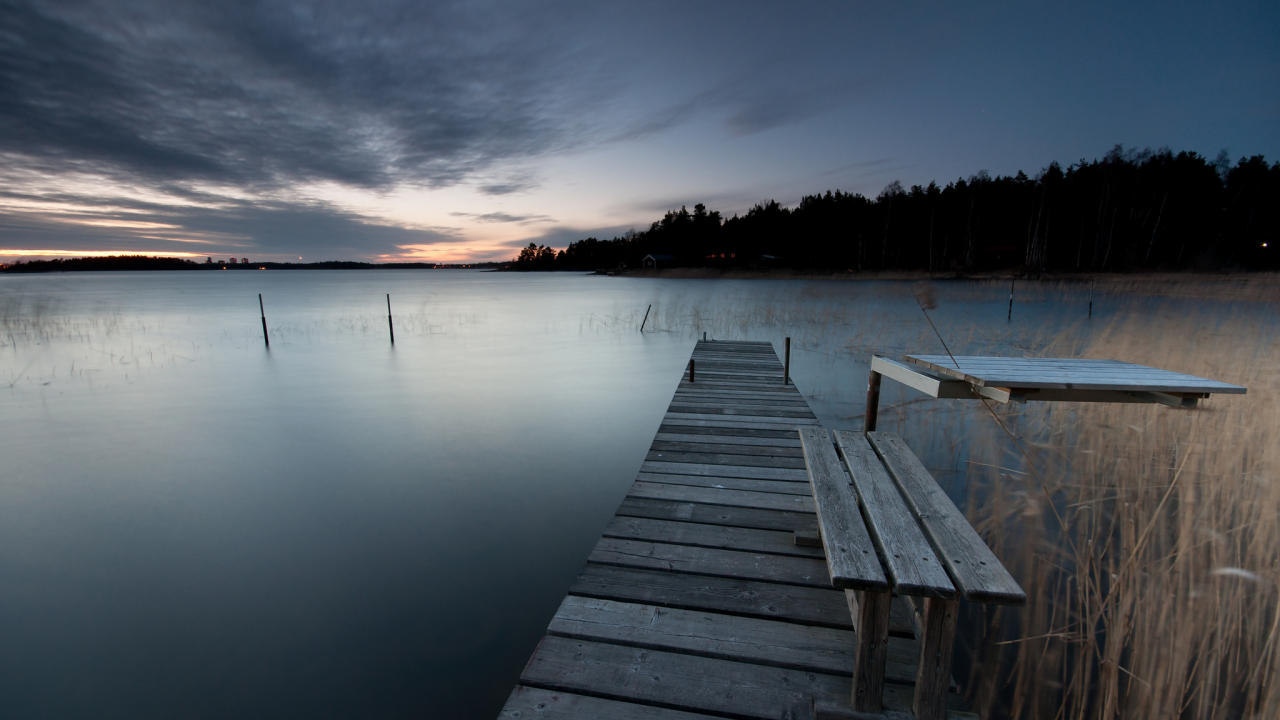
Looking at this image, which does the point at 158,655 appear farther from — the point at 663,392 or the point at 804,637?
the point at 663,392

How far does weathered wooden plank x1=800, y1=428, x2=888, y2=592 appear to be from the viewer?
5.25ft

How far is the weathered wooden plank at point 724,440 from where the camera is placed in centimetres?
491

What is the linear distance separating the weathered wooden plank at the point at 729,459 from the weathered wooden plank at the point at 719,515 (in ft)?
2.73

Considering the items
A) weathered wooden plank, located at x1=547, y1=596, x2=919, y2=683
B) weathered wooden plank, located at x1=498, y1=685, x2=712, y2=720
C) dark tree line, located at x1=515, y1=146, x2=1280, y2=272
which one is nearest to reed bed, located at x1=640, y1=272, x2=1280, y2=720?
weathered wooden plank, located at x1=547, y1=596, x2=919, y2=683

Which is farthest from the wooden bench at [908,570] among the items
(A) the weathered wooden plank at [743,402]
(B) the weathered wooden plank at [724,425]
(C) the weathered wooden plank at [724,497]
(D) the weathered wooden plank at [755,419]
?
(A) the weathered wooden plank at [743,402]

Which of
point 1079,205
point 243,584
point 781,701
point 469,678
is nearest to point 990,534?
point 781,701

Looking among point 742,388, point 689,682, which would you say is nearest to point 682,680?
point 689,682

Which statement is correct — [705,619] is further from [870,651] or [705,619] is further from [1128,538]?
[1128,538]

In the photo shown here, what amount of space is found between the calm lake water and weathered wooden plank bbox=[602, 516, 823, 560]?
0.85 metres

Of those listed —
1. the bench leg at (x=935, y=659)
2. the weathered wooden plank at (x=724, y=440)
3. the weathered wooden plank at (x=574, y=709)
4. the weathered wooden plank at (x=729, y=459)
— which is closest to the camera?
the bench leg at (x=935, y=659)

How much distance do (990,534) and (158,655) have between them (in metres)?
5.67

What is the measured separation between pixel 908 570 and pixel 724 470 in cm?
268

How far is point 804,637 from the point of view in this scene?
90.1 inches

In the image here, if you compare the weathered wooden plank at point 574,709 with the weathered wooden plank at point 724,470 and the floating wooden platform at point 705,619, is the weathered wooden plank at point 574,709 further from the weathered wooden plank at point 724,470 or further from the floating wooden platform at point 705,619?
the weathered wooden plank at point 724,470
